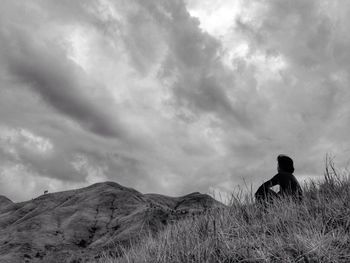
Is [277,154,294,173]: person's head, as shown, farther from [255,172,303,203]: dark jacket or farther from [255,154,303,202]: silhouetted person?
[255,172,303,203]: dark jacket

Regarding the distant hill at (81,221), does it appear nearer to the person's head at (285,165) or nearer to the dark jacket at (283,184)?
the dark jacket at (283,184)

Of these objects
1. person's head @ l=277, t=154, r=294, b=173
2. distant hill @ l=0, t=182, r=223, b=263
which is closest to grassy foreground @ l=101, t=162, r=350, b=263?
person's head @ l=277, t=154, r=294, b=173

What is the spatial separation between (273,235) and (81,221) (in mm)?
10835

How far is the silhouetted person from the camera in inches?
335

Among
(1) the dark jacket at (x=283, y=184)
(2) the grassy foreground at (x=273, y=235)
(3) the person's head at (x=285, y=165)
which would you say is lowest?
(2) the grassy foreground at (x=273, y=235)

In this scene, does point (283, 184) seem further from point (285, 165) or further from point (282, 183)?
point (285, 165)

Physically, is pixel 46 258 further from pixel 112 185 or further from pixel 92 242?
pixel 112 185

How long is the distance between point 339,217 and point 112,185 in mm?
14895

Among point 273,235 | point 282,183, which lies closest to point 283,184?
point 282,183

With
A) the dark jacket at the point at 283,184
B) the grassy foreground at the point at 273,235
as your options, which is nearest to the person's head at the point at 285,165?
the dark jacket at the point at 283,184

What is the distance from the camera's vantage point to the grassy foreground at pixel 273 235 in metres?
5.02

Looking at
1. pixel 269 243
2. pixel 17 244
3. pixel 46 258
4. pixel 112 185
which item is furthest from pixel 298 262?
pixel 112 185

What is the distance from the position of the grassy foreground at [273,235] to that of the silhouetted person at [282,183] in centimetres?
60

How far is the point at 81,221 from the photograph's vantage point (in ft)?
50.0
